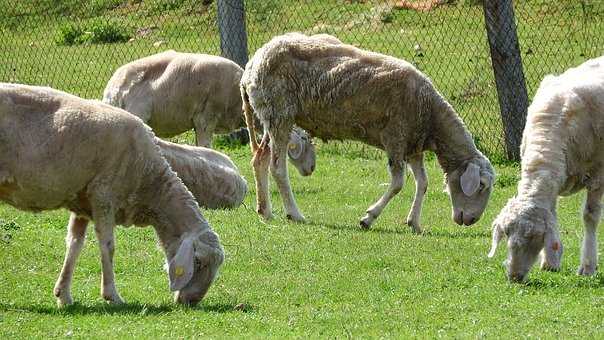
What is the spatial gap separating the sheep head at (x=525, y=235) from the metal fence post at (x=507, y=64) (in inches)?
224

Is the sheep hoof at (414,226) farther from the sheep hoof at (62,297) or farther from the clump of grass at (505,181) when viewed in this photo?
the sheep hoof at (62,297)

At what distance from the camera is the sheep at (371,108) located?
40.9 feet

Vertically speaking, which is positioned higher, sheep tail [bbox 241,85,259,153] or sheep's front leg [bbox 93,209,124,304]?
sheep's front leg [bbox 93,209,124,304]

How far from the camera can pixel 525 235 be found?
9.88 metres

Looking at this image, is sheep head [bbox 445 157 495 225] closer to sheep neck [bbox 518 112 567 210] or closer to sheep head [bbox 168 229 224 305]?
sheep neck [bbox 518 112 567 210]

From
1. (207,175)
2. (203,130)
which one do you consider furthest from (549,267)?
(203,130)

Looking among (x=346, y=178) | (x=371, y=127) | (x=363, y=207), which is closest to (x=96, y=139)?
(x=371, y=127)

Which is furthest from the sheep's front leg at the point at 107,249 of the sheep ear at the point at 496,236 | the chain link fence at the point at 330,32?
the chain link fence at the point at 330,32

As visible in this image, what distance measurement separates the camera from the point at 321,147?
17.3 metres

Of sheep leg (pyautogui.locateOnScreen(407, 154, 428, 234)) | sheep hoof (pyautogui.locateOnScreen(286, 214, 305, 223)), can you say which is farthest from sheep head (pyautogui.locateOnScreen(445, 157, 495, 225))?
sheep hoof (pyautogui.locateOnScreen(286, 214, 305, 223))

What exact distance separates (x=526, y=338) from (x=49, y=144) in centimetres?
338

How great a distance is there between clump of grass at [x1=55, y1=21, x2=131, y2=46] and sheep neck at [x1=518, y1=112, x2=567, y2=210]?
13.5 m

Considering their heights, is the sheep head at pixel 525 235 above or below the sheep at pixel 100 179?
below

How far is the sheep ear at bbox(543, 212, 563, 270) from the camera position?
9.94 metres
